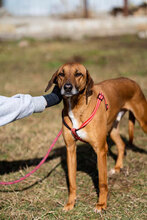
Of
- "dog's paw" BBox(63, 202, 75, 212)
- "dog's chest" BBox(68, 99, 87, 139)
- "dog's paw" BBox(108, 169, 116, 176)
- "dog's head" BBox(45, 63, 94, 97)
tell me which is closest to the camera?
"dog's head" BBox(45, 63, 94, 97)

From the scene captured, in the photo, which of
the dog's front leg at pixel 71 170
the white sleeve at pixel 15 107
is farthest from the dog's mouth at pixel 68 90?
the dog's front leg at pixel 71 170

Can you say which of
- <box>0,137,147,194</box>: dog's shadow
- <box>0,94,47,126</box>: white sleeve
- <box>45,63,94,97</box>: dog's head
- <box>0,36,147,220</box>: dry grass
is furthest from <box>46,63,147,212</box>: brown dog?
<box>0,137,147,194</box>: dog's shadow

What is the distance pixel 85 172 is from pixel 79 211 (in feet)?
3.24

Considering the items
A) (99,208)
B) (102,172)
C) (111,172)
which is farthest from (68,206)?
(111,172)

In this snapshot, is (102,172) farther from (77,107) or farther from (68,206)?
(77,107)

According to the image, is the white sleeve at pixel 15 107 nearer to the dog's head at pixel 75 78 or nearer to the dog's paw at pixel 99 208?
the dog's head at pixel 75 78

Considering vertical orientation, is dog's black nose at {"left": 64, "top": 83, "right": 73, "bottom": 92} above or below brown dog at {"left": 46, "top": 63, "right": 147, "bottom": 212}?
above

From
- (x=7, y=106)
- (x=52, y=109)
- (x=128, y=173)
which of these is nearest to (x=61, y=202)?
(x=128, y=173)

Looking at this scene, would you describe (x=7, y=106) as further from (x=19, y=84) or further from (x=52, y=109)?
(x=19, y=84)

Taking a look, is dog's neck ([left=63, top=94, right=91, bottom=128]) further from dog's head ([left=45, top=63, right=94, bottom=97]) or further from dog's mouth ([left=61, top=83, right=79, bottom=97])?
dog's mouth ([left=61, top=83, right=79, bottom=97])

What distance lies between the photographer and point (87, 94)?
3250mm

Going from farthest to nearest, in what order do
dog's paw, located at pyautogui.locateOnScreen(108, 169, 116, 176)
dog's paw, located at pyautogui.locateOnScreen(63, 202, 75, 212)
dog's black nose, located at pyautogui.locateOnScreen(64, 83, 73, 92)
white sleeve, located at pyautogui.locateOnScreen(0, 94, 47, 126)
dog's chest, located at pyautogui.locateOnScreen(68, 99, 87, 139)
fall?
dog's paw, located at pyautogui.locateOnScreen(108, 169, 116, 176)
dog's paw, located at pyautogui.locateOnScreen(63, 202, 75, 212)
dog's chest, located at pyautogui.locateOnScreen(68, 99, 87, 139)
dog's black nose, located at pyautogui.locateOnScreen(64, 83, 73, 92)
white sleeve, located at pyautogui.locateOnScreen(0, 94, 47, 126)

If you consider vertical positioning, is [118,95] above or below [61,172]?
above

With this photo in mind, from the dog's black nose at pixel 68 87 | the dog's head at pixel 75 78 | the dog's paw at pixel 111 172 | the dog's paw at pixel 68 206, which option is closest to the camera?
the dog's black nose at pixel 68 87
